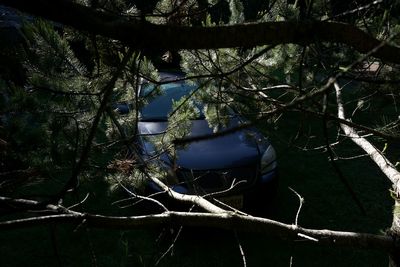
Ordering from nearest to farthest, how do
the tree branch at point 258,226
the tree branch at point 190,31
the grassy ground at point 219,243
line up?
Result: the tree branch at point 190,31, the tree branch at point 258,226, the grassy ground at point 219,243

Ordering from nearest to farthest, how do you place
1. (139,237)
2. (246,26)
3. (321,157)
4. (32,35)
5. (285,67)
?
1. (246,26)
2. (32,35)
3. (285,67)
4. (139,237)
5. (321,157)

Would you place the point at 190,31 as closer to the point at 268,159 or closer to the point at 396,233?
the point at 396,233

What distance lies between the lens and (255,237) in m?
4.31

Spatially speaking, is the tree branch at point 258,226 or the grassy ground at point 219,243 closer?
the tree branch at point 258,226

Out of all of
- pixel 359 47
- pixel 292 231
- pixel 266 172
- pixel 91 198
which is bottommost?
pixel 91 198

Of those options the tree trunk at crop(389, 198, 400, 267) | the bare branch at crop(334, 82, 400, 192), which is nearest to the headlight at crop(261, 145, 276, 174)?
the bare branch at crop(334, 82, 400, 192)

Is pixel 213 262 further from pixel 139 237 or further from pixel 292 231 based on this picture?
pixel 292 231

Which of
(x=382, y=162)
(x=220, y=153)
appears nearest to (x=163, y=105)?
(x=220, y=153)

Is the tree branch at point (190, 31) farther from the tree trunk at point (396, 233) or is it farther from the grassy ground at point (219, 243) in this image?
the grassy ground at point (219, 243)

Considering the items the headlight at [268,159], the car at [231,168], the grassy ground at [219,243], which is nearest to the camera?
the grassy ground at [219,243]

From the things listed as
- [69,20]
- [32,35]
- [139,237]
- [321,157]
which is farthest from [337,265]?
[69,20]

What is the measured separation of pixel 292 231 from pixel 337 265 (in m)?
2.38

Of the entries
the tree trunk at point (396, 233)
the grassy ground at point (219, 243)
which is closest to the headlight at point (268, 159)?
the grassy ground at point (219, 243)

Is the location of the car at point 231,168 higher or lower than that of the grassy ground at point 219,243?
higher
